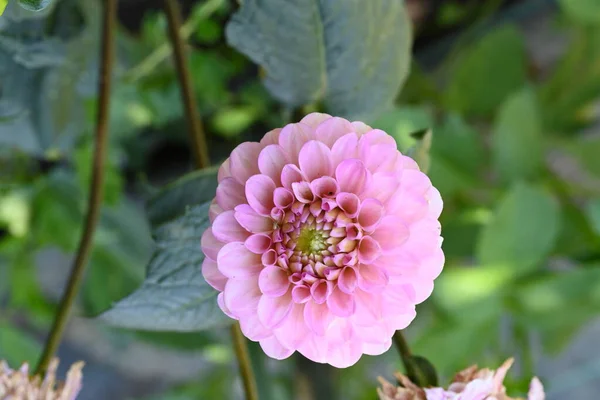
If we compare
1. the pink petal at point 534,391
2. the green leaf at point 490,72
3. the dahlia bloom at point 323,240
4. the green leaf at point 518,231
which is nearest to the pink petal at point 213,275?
the dahlia bloom at point 323,240

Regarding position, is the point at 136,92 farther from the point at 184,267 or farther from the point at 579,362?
the point at 579,362

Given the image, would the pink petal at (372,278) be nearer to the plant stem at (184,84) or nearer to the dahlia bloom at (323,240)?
the dahlia bloom at (323,240)

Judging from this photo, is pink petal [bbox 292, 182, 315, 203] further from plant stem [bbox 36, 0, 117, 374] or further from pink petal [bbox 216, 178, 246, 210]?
plant stem [bbox 36, 0, 117, 374]

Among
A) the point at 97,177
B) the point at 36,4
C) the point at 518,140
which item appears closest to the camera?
the point at 36,4

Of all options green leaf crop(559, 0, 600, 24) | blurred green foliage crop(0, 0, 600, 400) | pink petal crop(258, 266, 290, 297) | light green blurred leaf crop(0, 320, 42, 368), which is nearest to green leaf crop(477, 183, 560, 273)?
blurred green foliage crop(0, 0, 600, 400)

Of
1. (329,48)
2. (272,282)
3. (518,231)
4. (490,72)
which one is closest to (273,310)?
(272,282)

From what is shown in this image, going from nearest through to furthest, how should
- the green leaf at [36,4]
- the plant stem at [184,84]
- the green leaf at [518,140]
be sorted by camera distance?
the green leaf at [36,4] → the plant stem at [184,84] → the green leaf at [518,140]

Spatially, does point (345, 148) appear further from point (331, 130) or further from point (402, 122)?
point (402, 122)
